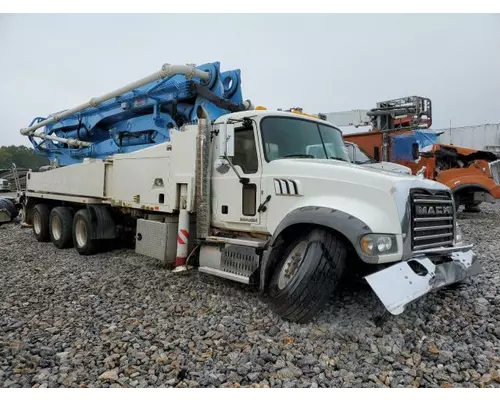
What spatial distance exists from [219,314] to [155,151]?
2.94m

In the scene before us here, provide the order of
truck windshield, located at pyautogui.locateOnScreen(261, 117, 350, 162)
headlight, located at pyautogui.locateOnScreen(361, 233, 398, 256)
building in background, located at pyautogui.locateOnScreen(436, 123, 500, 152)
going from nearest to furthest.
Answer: headlight, located at pyautogui.locateOnScreen(361, 233, 398, 256) < truck windshield, located at pyautogui.locateOnScreen(261, 117, 350, 162) < building in background, located at pyautogui.locateOnScreen(436, 123, 500, 152)

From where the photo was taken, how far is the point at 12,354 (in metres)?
2.97

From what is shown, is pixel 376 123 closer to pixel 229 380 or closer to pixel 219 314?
pixel 219 314

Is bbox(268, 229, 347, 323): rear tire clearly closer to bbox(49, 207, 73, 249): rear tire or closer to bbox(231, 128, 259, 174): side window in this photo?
bbox(231, 128, 259, 174): side window

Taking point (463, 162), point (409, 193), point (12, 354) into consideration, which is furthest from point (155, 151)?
point (463, 162)

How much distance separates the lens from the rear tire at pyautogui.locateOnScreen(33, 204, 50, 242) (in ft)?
27.0

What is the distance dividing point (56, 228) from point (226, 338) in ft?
19.4

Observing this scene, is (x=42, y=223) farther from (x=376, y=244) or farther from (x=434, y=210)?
(x=434, y=210)

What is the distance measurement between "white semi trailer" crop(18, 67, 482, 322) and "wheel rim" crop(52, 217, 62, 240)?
3.77 feet

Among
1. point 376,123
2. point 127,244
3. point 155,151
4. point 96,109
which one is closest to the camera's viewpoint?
point 155,151

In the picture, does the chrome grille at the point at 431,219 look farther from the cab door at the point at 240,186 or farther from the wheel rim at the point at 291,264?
the cab door at the point at 240,186

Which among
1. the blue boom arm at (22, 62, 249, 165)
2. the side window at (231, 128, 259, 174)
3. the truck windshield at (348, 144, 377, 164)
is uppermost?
the blue boom arm at (22, 62, 249, 165)

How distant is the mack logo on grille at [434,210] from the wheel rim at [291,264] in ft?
3.73

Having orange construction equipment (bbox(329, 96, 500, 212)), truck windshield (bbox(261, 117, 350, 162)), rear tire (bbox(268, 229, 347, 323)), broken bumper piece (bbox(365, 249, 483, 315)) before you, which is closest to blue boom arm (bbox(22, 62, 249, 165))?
truck windshield (bbox(261, 117, 350, 162))
